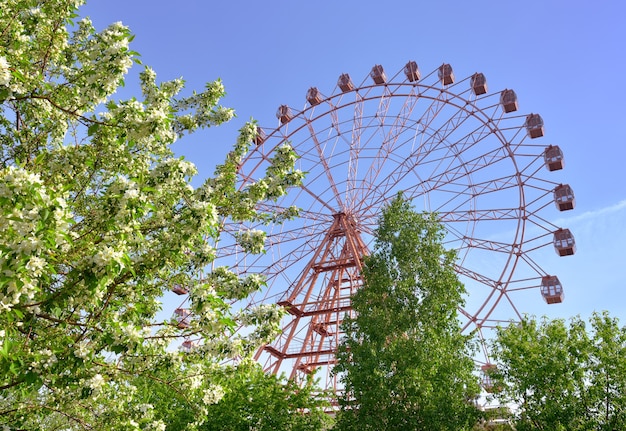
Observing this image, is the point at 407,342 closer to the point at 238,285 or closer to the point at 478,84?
the point at 238,285

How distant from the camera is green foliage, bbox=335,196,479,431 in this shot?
48.7 feet

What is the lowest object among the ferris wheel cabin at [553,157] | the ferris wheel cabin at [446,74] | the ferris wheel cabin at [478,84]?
the ferris wheel cabin at [553,157]

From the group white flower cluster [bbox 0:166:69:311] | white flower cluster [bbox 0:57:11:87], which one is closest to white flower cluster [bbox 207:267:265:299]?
white flower cluster [bbox 0:166:69:311]

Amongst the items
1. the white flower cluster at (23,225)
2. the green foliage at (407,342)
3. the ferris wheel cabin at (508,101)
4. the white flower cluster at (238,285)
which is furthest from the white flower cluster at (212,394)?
the ferris wheel cabin at (508,101)

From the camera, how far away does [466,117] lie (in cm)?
2825

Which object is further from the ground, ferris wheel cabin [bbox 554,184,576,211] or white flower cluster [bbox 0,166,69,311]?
ferris wheel cabin [bbox 554,184,576,211]

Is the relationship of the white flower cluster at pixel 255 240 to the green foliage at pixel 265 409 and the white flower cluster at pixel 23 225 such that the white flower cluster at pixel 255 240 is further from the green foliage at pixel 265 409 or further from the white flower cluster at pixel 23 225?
the green foliage at pixel 265 409

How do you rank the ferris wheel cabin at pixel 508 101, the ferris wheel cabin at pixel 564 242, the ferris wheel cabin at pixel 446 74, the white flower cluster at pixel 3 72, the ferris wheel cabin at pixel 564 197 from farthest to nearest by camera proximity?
the ferris wheel cabin at pixel 446 74 < the ferris wheel cabin at pixel 508 101 < the ferris wheel cabin at pixel 564 197 < the ferris wheel cabin at pixel 564 242 < the white flower cluster at pixel 3 72

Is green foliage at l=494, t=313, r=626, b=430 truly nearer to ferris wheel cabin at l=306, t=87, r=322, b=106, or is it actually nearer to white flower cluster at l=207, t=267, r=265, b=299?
white flower cluster at l=207, t=267, r=265, b=299

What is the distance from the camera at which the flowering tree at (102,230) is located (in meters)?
5.11

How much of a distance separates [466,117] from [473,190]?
402cm

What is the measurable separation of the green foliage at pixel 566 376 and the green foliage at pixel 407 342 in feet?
4.12

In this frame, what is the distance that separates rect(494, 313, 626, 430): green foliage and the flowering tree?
9954 millimetres

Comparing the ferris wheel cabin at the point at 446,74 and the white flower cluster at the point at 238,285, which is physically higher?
the ferris wheel cabin at the point at 446,74
